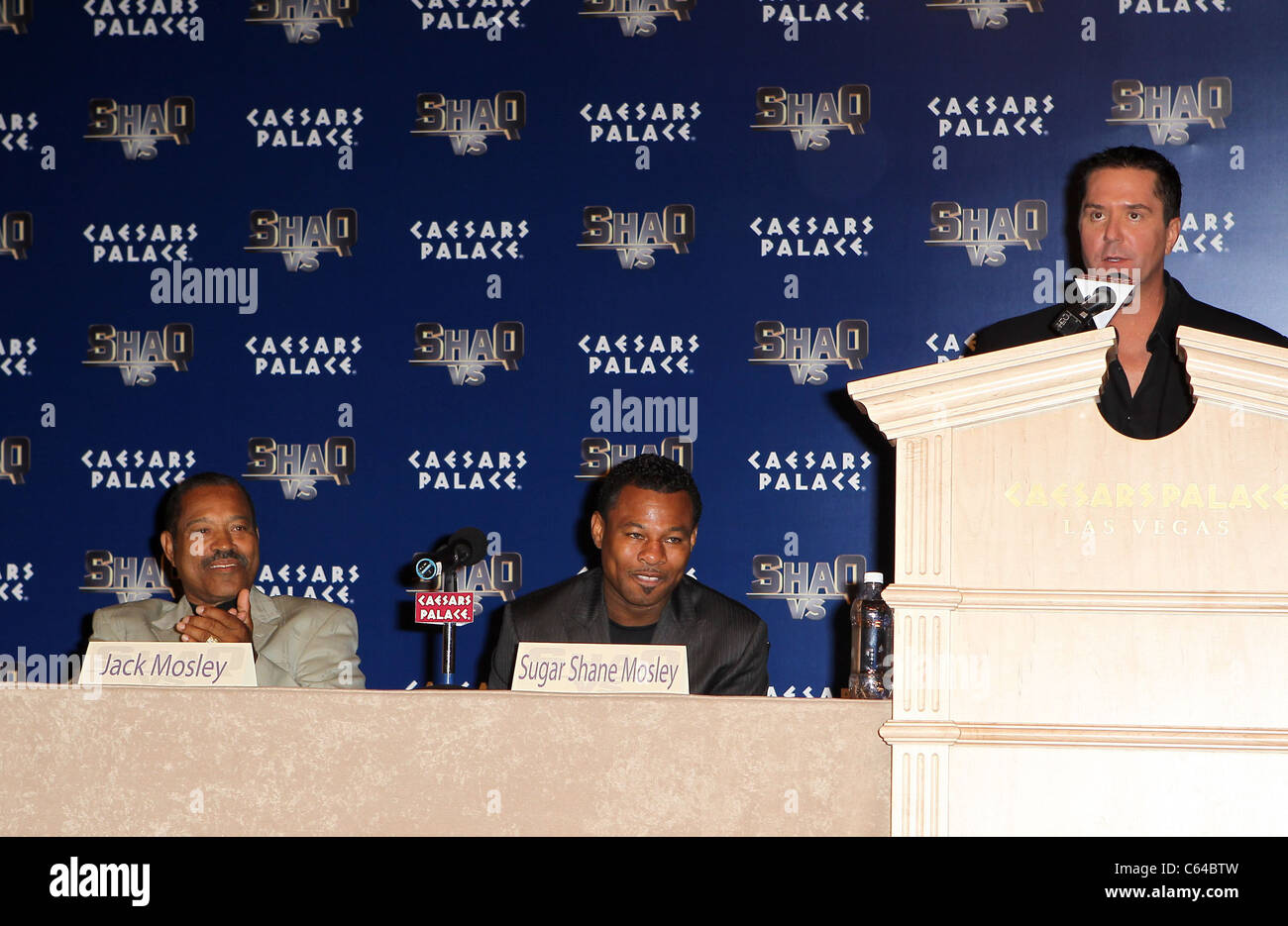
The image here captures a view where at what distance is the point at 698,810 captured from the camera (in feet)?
5.04

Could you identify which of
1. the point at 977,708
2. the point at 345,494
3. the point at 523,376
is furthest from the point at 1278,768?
the point at 345,494

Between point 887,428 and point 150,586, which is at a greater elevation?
point 887,428

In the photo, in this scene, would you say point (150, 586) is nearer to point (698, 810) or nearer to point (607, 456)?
point (607, 456)

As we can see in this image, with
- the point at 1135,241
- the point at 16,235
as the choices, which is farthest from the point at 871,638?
the point at 16,235

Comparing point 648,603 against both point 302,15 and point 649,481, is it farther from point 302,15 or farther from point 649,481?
point 302,15

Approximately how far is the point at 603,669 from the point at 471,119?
2.42 meters

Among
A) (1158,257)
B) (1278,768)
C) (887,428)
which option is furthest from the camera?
(1158,257)

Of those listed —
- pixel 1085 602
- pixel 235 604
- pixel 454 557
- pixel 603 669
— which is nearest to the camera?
pixel 1085 602

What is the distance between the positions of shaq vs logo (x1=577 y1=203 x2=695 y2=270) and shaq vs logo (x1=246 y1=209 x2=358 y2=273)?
73cm

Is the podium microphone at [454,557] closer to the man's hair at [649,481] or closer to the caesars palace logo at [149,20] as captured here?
the man's hair at [649,481]

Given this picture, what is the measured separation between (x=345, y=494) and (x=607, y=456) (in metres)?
0.82

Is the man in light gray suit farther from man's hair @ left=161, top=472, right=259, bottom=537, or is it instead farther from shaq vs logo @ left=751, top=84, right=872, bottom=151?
shaq vs logo @ left=751, top=84, right=872, bottom=151

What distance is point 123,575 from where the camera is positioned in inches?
145

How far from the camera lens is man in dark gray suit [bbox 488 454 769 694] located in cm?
244
